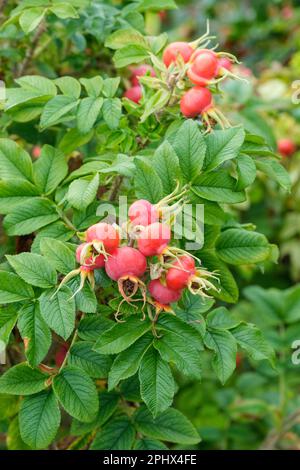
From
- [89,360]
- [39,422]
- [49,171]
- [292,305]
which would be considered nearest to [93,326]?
[89,360]

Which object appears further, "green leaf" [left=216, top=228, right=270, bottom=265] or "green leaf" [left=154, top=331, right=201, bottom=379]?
"green leaf" [left=216, top=228, right=270, bottom=265]

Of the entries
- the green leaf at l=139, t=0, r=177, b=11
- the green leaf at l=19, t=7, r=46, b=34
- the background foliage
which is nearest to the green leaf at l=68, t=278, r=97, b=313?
the background foliage

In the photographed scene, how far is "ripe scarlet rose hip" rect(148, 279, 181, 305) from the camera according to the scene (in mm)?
941

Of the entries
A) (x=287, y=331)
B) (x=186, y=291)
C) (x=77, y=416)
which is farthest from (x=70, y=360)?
(x=287, y=331)

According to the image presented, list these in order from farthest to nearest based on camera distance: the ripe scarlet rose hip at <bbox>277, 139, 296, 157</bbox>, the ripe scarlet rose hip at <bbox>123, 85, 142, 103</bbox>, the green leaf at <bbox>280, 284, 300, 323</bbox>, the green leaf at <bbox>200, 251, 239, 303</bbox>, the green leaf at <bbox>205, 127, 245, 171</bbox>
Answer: the ripe scarlet rose hip at <bbox>277, 139, 296, 157</bbox> < the green leaf at <bbox>280, 284, 300, 323</bbox> < the ripe scarlet rose hip at <bbox>123, 85, 142, 103</bbox> < the green leaf at <bbox>200, 251, 239, 303</bbox> < the green leaf at <bbox>205, 127, 245, 171</bbox>

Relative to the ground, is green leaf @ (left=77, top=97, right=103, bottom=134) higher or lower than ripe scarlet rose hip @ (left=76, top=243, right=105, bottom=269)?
higher

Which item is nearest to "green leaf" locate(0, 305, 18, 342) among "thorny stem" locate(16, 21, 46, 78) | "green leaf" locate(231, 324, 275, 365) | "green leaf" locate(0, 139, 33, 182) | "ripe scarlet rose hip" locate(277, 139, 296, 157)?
"green leaf" locate(0, 139, 33, 182)

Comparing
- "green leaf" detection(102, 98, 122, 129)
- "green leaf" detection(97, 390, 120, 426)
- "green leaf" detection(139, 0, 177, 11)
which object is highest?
"green leaf" detection(139, 0, 177, 11)

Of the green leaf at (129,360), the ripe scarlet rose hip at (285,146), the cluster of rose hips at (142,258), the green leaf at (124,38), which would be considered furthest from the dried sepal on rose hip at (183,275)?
the ripe scarlet rose hip at (285,146)

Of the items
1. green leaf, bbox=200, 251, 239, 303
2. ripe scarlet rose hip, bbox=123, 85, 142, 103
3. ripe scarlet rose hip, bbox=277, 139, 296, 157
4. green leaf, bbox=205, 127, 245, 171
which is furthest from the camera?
ripe scarlet rose hip, bbox=277, 139, 296, 157

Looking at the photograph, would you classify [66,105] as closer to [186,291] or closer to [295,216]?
[186,291]

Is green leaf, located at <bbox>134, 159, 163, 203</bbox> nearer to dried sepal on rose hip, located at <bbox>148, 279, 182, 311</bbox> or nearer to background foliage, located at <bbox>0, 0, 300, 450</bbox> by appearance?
background foliage, located at <bbox>0, 0, 300, 450</bbox>

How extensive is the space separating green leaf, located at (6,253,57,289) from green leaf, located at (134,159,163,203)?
153mm
